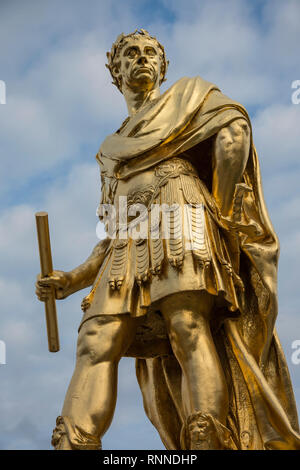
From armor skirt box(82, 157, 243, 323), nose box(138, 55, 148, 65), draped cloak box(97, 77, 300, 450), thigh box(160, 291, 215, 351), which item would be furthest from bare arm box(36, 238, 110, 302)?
nose box(138, 55, 148, 65)

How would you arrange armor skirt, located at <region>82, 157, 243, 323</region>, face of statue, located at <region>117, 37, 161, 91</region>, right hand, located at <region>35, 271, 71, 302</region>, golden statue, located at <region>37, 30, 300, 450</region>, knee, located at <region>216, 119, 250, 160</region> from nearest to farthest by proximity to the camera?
golden statue, located at <region>37, 30, 300, 450</region> < armor skirt, located at <region>82, 157, 243, 323</region> < right hand, located at <region>35, 271, 71, 302</region> < knee, located at <region>216, 119, 250, 160</region> < face of statue, located at <region>117, 37, 161, 91</region>

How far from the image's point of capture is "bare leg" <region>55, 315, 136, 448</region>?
5.54m

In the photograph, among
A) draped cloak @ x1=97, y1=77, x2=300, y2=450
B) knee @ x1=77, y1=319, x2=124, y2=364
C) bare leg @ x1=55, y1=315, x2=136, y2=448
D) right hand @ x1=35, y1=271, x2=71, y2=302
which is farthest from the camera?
right hand @ x1=35, y1=271, x2=71, y2=302

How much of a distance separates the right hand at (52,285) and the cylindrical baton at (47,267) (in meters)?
0.03

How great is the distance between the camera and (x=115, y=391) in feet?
18.9

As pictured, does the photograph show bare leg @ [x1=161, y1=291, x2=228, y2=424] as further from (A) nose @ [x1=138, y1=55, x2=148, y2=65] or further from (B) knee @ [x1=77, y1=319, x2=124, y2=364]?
(A) nose @ [x1=138, y1=55, x2=148, y2=65]

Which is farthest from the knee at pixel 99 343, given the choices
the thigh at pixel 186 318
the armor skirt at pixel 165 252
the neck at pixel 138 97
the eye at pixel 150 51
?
the eye at pixel 150 51

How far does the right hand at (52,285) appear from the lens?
6367mm

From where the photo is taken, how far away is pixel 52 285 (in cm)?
637
